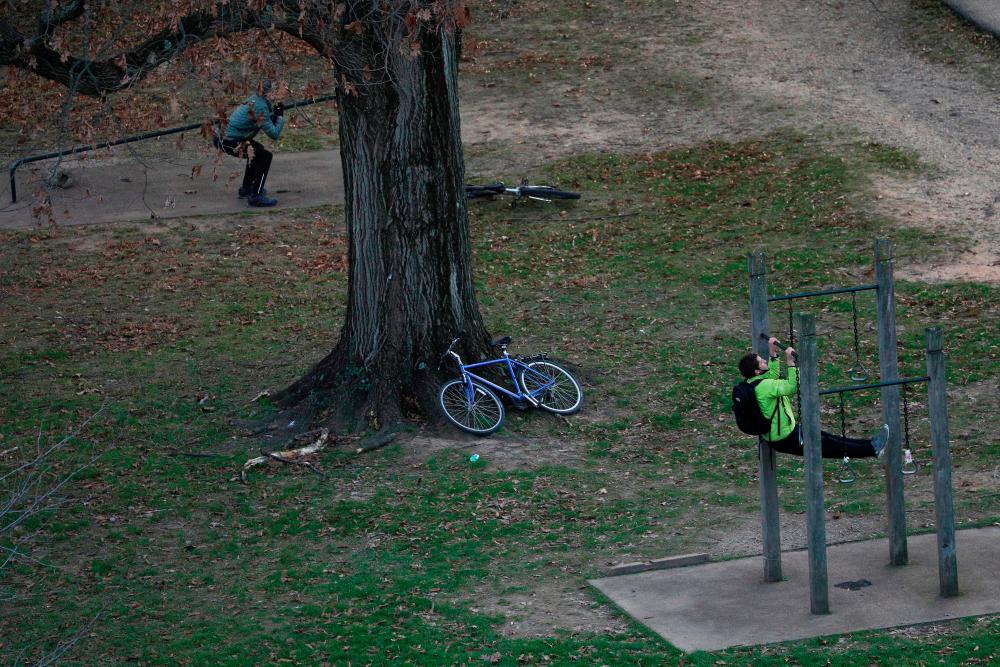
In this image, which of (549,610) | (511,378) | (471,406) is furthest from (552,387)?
(549,610)

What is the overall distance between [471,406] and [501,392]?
1.40 feet

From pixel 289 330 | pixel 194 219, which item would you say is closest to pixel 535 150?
pixel 194 219

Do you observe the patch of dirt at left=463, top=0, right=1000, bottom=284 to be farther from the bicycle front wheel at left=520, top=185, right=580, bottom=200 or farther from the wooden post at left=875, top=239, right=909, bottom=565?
the wooden post at left=875, top=239, right=909, bottom=565

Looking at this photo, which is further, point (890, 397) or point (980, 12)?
point (980, 12)

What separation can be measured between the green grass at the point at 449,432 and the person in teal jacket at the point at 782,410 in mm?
1363

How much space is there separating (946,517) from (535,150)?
44.1 ft

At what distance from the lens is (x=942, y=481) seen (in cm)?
866

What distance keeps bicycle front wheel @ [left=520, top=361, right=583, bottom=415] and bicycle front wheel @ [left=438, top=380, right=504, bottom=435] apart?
406 mm

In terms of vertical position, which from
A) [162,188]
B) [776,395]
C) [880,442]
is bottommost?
[880,442]

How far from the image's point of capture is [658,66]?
2434 cm

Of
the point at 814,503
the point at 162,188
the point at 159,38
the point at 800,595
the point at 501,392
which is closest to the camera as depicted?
the point at 814,503

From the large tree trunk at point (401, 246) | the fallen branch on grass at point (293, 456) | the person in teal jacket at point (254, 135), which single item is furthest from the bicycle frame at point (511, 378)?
the person in teal jacket at point (254, 135)

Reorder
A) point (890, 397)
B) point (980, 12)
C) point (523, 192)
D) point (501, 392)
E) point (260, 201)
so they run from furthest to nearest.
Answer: point (980, 12) → point (260, 201) → point (523, 192) → point (501, 392) → point (890, 397)

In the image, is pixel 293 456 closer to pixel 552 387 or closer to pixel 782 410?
pixel 552 387
